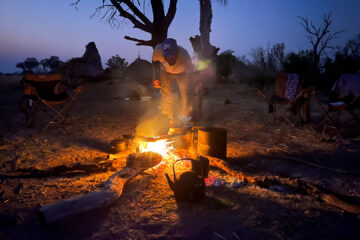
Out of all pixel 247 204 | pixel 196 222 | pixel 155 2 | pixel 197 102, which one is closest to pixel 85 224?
pixel 196 222

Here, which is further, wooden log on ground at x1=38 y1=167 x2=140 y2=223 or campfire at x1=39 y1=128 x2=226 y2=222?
campfire at x1=39 y1=128 x2=226 y2=222

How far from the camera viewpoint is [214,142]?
3.64m

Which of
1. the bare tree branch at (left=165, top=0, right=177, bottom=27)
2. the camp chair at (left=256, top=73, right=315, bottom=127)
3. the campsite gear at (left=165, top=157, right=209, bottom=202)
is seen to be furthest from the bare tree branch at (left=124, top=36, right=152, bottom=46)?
the campsite gear at (left=165, top=157, right=209, bottom=202)

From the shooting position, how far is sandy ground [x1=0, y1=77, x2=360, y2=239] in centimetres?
196

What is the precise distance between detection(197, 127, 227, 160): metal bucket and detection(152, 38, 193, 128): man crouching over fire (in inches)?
51.1

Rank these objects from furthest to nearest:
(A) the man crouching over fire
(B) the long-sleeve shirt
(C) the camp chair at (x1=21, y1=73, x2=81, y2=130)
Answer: (C) the camp chair at (x1=21, y1=73, x2=81, y2=130)
(B) the long-sleeve shirt
(A) the man crouching over fire

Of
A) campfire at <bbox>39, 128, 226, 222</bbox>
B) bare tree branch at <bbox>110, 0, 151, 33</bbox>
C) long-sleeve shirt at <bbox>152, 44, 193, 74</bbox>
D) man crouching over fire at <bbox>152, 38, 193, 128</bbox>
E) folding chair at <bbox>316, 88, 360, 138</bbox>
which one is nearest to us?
campfire at <bbox>39, 128, 226, 222</bbox>

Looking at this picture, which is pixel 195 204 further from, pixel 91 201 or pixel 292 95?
pixel 292 95

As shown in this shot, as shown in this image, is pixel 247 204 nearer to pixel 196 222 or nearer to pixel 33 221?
pixel 196 222

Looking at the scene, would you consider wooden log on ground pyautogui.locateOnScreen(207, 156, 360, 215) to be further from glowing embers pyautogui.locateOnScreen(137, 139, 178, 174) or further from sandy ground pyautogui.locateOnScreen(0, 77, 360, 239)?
glowing embers pyautogui.locateOnScreen(137, 139, 178, 174)

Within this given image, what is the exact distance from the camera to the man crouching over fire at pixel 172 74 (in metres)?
4.40

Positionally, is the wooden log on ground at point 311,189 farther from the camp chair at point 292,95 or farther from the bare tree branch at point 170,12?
the bare tree branch at point 170,12

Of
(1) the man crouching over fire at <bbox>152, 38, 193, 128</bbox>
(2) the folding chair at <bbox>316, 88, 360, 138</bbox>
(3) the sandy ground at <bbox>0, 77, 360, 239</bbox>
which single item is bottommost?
(3) the sandy ground at <bbox>0, 77, 360, 239</bbox>

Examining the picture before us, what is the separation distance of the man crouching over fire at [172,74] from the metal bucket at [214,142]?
1299 mm
